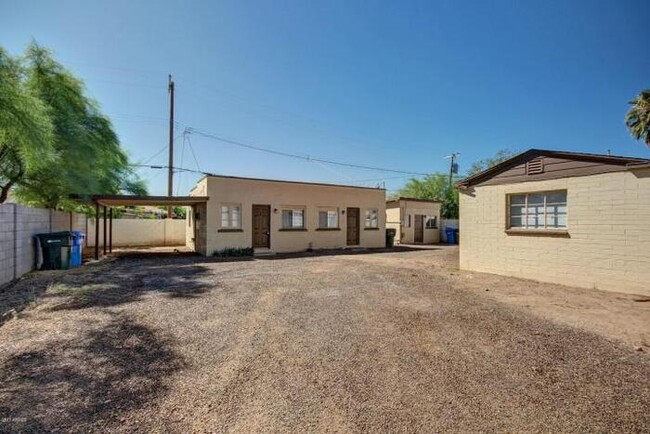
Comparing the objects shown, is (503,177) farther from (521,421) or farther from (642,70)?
(521,421)

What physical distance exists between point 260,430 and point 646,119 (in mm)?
22730

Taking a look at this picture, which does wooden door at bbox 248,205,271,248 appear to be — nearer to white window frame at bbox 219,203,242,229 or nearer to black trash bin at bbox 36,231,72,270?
white window frame at bbox 219,203,242,229

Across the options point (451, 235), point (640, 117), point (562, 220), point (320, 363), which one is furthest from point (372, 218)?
point (320, 363)

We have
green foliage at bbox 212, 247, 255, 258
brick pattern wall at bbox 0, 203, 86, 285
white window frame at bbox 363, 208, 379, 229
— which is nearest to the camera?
brick pattern wall at bbox 0, 203, 86, 285

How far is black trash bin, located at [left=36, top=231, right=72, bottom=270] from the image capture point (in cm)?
977

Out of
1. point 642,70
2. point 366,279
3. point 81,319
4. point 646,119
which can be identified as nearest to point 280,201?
point 366,279

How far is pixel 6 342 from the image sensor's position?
4.03m

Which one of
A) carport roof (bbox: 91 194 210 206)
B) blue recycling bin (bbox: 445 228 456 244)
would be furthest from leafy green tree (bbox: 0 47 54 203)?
blue recycling bin (bbox: 445 228 456 244)

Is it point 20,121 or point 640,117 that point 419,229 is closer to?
point 640,117

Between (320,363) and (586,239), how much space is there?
23.1 ft

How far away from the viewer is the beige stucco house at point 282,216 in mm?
14258

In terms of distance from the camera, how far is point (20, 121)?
668 cm

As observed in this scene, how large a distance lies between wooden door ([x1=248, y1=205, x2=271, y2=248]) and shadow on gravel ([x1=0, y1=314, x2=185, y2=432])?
10.8 meters

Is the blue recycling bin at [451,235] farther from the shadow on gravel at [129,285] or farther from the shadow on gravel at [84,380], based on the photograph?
the shadow on gravel at [84,380]
